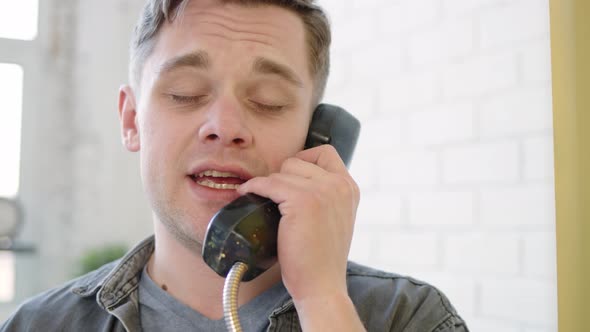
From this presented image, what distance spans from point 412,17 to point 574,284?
0.73 metres

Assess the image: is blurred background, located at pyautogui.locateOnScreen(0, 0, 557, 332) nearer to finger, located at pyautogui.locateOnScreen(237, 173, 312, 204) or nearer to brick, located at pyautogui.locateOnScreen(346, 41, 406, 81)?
brick, located at pyautogui.locateOnScreen(346, 41, 406, 81)

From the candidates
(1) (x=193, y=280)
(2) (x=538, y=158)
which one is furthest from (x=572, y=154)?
(1) (x=193, y=280)

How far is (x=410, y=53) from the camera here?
149cm

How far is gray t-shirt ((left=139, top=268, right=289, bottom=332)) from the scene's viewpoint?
1056mm

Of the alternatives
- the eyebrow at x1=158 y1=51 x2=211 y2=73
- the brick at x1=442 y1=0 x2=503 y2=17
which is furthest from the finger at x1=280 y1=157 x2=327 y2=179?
the brick at x1=442 y1=0 x2=503 y2=17

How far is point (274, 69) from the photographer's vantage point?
1.07 meters

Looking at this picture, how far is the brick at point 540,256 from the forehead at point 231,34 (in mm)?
554

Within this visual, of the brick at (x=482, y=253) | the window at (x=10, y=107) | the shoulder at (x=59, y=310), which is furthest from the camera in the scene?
the window at (x=10, y=107)

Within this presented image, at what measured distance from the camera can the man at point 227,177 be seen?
3.07 feet

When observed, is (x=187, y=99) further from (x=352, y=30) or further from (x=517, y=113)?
(x=352, y=30)

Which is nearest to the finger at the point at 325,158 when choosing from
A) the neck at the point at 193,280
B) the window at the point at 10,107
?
the neck at the point at 193,280

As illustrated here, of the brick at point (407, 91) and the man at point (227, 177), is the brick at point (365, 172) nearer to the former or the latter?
the brick at point (407, 91)

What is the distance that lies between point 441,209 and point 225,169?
0.61 m

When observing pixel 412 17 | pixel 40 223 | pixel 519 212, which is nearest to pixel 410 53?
pixel 412 17
